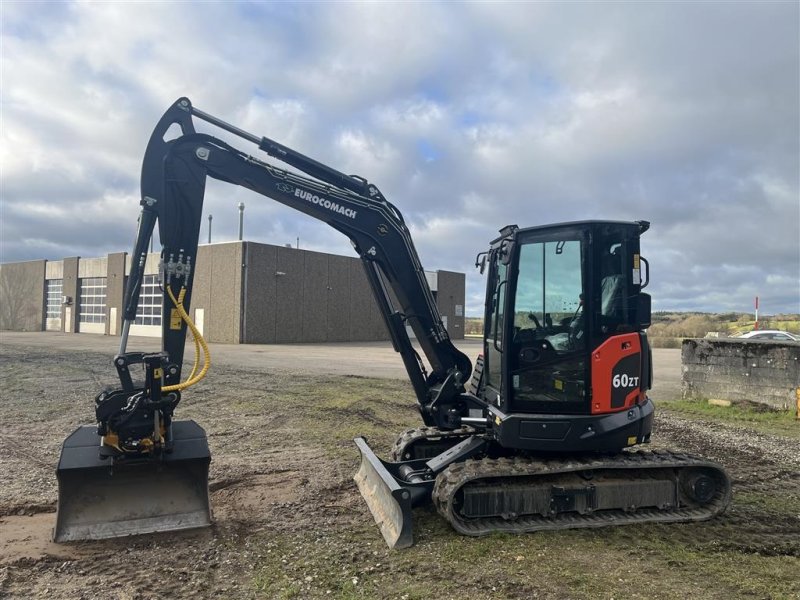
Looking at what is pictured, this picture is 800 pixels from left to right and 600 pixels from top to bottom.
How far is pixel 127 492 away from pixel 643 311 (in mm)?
5210

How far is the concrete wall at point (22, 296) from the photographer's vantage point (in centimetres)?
5106

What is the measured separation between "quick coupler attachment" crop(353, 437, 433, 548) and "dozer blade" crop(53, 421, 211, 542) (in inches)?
63.8

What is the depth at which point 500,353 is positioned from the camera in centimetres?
609

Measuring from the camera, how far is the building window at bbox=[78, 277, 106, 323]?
4462 centimetres

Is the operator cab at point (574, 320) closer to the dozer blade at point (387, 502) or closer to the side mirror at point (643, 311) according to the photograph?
the side mirror at point (643, 311)

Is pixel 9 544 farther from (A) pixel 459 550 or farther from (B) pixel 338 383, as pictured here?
(B) pixel 338 383

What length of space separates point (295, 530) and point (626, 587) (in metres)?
2.88

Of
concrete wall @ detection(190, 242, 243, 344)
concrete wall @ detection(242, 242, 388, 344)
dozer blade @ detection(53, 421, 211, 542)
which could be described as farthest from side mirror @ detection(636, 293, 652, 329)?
concrete wall @ detection(190, 242, 243, 344)

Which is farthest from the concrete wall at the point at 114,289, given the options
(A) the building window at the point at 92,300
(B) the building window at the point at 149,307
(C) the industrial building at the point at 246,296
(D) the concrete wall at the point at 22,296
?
(D) the concrete wall at the point at 22,296

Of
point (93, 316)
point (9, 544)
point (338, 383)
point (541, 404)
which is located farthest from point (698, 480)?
point (93, 316)

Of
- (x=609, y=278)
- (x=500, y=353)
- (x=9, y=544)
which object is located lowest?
(x=9, y=544)

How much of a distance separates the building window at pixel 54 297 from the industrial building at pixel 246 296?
85mm

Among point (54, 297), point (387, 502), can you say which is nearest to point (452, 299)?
point (54, 297)

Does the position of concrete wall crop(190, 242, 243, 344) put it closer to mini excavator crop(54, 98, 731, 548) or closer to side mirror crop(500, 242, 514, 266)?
mini excavator crop(54, 98, 731, 548)
